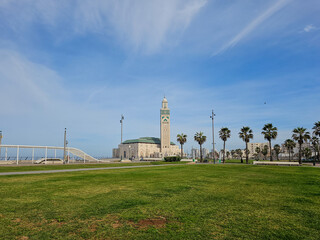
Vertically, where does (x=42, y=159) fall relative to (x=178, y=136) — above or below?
below

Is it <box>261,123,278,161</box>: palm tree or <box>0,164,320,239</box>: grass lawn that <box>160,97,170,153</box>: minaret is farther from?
<box>0,164,320,239</box>: grass lawn

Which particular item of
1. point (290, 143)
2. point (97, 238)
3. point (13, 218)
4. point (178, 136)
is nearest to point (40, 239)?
point (97, 238)

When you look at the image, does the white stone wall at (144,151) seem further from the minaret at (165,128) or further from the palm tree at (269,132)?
the palm tree at (269,132)

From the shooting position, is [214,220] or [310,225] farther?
[214,220]

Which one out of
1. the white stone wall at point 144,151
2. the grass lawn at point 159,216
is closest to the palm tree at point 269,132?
the grass lawn at point 159,216

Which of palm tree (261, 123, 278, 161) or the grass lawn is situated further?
palm tree (261, 123, 278, 161)

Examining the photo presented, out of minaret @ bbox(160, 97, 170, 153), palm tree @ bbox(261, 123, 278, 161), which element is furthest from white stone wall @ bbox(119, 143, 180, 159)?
palm tree @ bbox(261, 123, 278, 161)

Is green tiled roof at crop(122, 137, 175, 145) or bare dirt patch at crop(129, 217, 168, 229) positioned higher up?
green tiled roof at crop(122, 137, 175, 145)

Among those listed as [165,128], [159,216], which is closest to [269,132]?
[159,216]

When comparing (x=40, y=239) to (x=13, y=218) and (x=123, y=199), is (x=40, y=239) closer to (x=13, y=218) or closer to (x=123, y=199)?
(x=13, y=218)

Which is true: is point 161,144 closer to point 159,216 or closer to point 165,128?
point 165,128

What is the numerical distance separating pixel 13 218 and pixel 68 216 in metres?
1.60

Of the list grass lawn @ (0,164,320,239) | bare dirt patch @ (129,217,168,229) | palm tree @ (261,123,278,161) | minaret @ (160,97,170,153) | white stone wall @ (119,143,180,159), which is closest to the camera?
grass lawn @ (0,164,320,239)

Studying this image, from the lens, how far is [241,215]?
6.70 meters
